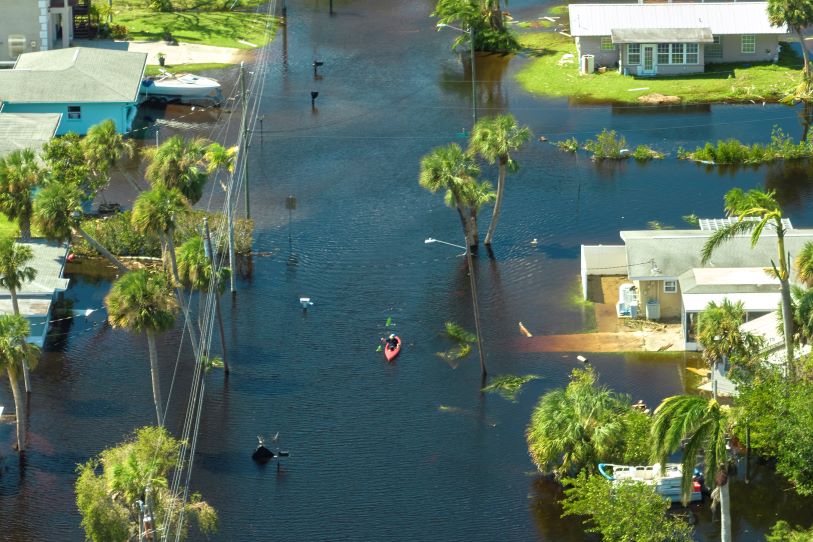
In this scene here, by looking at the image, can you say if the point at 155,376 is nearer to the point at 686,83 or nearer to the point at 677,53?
the point at 686,83

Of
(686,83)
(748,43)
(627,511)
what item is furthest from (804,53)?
(627,511)

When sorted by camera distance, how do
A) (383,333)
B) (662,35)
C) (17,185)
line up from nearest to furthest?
1. (17,185)
2. (383,333)
3. (662,35)

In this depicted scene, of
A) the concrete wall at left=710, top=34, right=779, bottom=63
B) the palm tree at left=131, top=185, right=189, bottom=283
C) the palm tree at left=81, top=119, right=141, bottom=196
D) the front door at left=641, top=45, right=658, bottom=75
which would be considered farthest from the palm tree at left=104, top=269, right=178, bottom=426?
the concrete wall at left=710, top=34, right=779, bottom=63

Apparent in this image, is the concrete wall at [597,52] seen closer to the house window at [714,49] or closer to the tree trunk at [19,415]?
the house window at [714,49]

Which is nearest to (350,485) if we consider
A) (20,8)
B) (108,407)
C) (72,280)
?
(108,407)

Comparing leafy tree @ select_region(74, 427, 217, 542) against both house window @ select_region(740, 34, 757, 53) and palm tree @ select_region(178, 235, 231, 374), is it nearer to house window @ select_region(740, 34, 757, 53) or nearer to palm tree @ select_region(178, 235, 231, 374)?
palm tree @ select_region(178, 235, 231, 374)

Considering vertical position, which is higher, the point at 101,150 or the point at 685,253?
the point at 101,150
